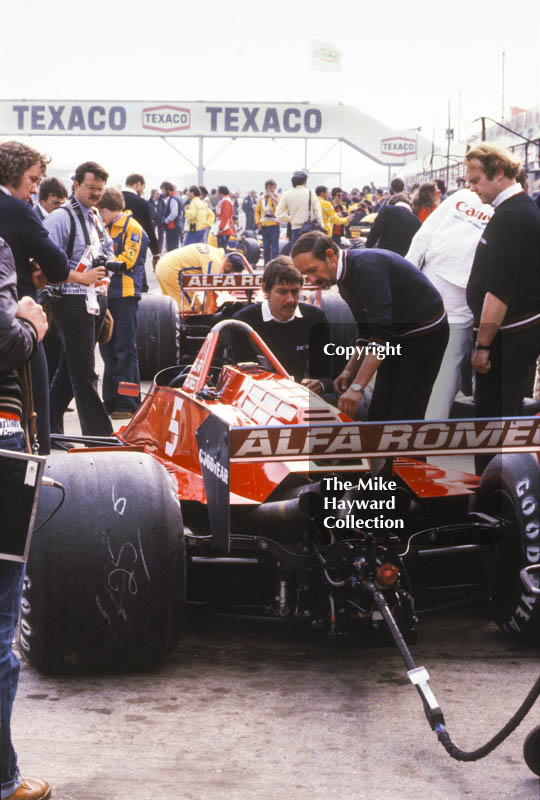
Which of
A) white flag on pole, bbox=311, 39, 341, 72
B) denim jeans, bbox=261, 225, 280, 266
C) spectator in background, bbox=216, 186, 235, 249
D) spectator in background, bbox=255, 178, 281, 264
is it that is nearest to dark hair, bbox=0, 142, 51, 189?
spectator in background, bbox=255, 178, 281, 264

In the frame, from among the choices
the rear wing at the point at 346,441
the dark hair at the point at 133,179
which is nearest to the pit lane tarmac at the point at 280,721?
the rear wing at the point at 346,441

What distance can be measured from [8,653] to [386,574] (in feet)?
4.81

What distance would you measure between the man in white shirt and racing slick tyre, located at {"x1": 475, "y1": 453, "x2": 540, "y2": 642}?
12.1 m

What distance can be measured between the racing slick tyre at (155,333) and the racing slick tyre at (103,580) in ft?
19.5

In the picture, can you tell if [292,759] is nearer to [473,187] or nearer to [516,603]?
[516,603]

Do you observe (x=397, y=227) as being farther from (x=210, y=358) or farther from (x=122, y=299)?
(x=210, y=358)

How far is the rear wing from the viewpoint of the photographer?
3582 millimetres

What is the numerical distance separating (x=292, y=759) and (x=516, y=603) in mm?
1283

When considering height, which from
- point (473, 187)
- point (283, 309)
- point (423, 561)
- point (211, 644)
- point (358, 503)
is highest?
point (473, 187)

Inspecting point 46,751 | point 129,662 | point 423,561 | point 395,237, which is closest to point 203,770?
point 46,751

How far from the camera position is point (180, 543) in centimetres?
388

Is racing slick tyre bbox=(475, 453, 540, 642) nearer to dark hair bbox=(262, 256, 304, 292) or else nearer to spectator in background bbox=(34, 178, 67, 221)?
dark hair bbox=(262, 256, 304, 292)

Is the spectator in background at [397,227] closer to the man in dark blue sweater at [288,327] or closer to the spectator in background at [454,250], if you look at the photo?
the spectator in background at [454,250]

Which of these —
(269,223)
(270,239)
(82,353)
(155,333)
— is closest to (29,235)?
(82,353)
